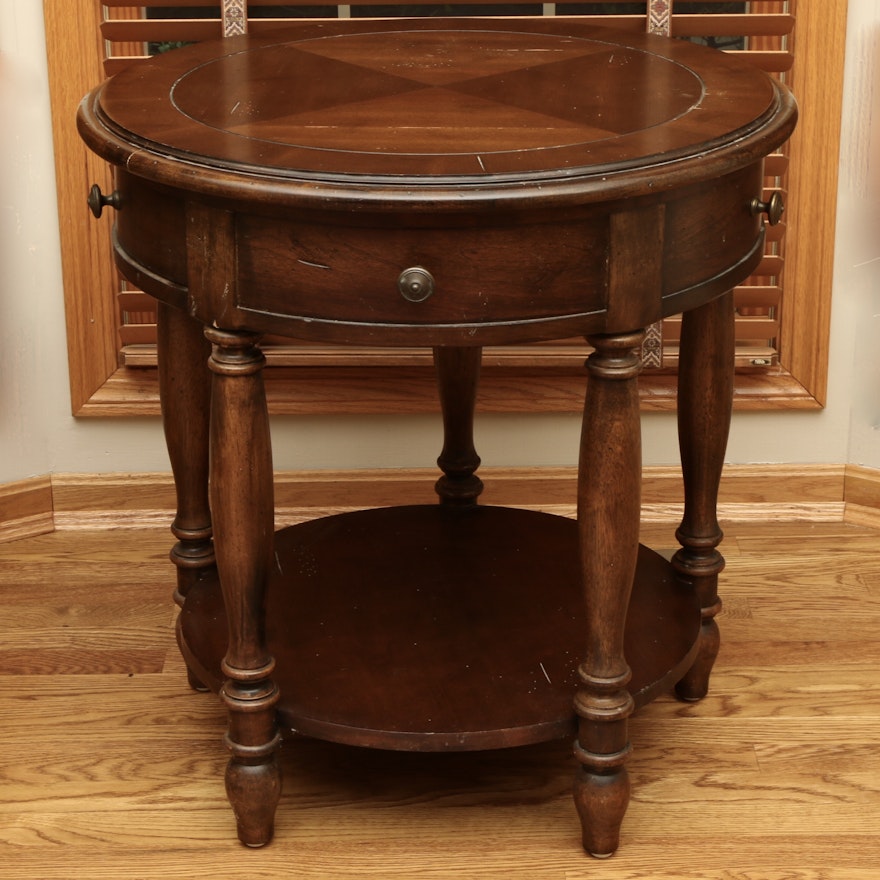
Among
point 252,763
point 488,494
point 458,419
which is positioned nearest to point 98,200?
point 252,763

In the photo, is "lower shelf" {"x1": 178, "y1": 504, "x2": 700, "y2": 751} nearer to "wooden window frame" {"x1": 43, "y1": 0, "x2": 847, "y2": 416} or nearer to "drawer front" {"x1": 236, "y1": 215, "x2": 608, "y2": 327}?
"wooden window frame" {"x1": 43, "y1": 0, "x2": 847, "y2": 416}

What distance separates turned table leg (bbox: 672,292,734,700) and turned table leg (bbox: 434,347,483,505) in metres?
0.47

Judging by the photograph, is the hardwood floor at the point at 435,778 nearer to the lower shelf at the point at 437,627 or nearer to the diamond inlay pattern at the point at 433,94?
the lower shelf at the point at 437,627

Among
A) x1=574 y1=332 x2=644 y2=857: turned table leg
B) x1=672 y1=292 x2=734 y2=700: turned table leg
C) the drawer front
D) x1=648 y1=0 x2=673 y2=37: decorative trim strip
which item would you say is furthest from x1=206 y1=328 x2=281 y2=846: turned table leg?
x1=648 y1=0 x2=673 y2=37: decorative trim strip

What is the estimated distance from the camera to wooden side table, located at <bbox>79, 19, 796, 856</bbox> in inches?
69.1

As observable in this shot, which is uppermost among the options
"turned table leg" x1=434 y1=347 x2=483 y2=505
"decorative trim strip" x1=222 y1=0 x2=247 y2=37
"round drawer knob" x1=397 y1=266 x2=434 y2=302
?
"decorative trim strip" x1=222 y1=0 x2=247 y2=37

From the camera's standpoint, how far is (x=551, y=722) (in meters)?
2.05

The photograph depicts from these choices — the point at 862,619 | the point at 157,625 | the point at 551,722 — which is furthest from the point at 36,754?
the point at 862,619

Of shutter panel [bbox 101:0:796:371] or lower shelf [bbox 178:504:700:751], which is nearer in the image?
lower shelf [bbox 178:504:700:751]

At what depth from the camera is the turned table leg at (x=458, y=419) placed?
2.61 m

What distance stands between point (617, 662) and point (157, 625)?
102 centimetres

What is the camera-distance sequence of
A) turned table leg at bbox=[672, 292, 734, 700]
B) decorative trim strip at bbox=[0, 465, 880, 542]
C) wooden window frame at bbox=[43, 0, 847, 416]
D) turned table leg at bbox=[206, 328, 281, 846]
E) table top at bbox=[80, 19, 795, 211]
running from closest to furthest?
table top at bbox=[80, 19, 795, 211] → turned table leg at bbox=[206, 328, 281, 846] → turned table leg at bbox=[672, 292, 734, 700] → wooden window frame at bbox=[43, 0, 847, 416] → decorative trim strip at bbox=[0, 465, 880, 542]

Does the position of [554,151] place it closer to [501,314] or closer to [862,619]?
[501,314]

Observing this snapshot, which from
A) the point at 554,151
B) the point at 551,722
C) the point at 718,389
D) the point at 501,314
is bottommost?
the point at 551,722
